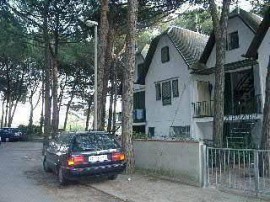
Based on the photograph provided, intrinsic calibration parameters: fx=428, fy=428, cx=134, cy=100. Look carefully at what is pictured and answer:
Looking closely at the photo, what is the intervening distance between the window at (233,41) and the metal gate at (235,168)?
13.2 metres

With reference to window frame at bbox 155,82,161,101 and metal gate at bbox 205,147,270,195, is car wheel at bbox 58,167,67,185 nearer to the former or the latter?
metal gate at bbox 205,147,270,195

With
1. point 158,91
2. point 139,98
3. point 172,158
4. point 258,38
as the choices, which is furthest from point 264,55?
point 139,98

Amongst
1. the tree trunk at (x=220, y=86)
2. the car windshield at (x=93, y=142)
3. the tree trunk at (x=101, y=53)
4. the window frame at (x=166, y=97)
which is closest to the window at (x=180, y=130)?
the window frame at (x=166, y=97)

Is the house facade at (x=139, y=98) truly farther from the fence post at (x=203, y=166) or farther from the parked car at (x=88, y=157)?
the fence post at (x=203, y=166)

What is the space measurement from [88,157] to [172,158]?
2.77 meters

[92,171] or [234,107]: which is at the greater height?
[234,107]

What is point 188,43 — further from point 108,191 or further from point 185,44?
point 108,191

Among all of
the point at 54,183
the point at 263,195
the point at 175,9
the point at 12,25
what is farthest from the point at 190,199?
the point at 12,25

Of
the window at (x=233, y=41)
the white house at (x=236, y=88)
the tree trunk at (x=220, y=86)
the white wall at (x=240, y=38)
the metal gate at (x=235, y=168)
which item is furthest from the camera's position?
the window at (x=233, y=41)

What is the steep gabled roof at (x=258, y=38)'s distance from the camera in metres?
20.7

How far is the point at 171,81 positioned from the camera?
1105 inches

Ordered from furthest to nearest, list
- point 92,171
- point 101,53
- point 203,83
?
point 203,83, point 101,53, point 92,171

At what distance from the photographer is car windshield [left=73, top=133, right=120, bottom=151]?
41.7 feet

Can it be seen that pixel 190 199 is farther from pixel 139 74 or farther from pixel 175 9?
pixel 139 74
